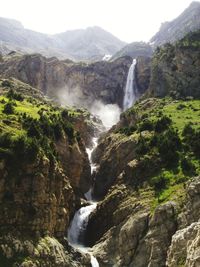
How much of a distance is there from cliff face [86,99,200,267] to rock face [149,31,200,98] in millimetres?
45257

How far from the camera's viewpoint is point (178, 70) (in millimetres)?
163500

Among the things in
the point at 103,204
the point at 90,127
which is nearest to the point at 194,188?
the point at 103,204

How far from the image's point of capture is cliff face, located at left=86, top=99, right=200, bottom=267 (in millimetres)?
69812

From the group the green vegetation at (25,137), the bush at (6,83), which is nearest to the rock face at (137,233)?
the green vegetation at (25,137)

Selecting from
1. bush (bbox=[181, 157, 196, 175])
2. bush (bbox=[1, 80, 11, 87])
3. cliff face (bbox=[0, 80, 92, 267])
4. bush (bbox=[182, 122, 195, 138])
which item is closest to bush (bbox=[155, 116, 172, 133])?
bush (bbox=[182, 122, 195, 138])

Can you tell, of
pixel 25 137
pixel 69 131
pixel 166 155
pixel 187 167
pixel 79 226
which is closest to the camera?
pixel 25 137

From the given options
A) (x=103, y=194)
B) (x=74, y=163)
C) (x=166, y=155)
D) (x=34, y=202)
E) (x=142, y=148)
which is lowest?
(x=103, y=194)

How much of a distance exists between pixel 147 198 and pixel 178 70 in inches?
3657

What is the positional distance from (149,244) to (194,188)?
11104mm

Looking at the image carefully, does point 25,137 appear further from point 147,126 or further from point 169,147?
point 147,126

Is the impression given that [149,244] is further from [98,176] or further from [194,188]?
[98,176]

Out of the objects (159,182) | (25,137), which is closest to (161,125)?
(159,182)

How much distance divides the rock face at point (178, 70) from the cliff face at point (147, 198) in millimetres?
45257

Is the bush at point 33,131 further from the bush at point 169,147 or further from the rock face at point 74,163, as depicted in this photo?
the bush at point 169,147
